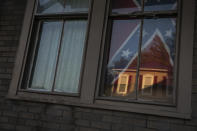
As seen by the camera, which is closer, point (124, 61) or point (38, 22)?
point (124, 61)

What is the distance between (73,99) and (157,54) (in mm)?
1276

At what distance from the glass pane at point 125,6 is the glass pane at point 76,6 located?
437mm

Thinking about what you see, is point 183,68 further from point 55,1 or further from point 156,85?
point 55,1

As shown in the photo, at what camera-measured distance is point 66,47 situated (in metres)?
3.08

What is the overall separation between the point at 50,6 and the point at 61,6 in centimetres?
20

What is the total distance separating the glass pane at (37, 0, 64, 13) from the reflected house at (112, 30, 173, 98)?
1.43 metres

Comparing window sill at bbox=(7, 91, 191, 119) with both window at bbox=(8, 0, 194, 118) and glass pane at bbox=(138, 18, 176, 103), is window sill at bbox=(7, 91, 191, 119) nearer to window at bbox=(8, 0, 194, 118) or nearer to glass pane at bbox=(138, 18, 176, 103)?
window at bbox=(8, 0, 194, 118)

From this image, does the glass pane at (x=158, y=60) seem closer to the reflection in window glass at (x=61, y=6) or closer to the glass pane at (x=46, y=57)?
the reflection in window glass at (x=61, y=6)

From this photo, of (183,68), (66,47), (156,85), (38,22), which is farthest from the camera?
(38,22)

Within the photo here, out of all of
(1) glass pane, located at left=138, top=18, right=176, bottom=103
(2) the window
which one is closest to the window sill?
(2) the window

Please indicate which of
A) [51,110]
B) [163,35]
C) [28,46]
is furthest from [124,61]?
[28,46]

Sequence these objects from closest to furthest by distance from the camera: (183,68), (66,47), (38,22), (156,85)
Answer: (183,68) < (156,85) < (66,47) < (38,22)

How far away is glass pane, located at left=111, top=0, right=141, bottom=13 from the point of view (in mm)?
2906

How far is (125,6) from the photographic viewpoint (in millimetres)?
2971
